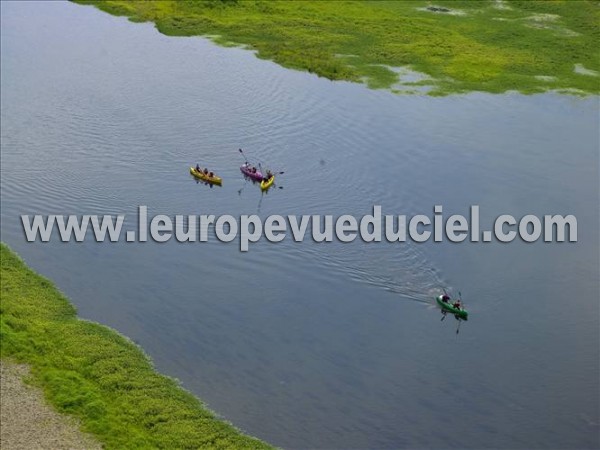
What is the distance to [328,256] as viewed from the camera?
47656 mm

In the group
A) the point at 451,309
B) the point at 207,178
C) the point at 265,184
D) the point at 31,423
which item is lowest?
the point at 31,423

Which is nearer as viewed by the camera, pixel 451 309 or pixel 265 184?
pixel 451 309

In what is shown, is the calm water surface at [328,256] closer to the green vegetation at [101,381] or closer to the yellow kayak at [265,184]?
the yellow kayak at [265,184]

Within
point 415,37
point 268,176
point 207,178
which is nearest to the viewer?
point 268,176

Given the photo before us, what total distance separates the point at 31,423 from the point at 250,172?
25.3 metres

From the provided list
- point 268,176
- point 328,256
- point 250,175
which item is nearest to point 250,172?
point 250,175

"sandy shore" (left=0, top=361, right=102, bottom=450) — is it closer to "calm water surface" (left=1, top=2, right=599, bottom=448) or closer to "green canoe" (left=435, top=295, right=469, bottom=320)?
"calm water surface" (left=1, top=2, right=599, bottom=448)

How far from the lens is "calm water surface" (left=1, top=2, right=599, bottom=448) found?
37344mm

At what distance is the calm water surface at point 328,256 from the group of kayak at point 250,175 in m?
0.73

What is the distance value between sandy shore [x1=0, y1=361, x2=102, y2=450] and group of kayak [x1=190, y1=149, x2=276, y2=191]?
2134 centimetres

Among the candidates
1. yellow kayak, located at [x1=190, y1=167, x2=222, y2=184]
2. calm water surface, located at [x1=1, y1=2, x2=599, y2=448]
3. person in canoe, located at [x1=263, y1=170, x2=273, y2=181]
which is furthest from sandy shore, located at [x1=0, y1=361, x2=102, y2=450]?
person in canoe, located at [x1=263, y1=170, x2=273, y2=181]

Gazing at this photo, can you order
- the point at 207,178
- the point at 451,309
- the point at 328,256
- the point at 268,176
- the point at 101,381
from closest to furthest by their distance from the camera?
the point at 101,381
the point at 451,309
the point at 328,256
the point at 268,176
the point at 207,178

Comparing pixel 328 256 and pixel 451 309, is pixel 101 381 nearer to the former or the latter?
pixel 328 256

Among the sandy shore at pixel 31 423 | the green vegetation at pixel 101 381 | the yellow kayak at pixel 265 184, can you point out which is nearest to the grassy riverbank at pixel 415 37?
the yellow kayak at pixel 265 184
